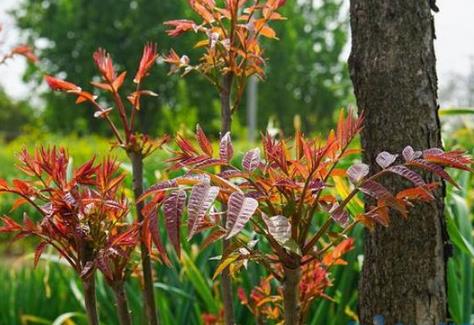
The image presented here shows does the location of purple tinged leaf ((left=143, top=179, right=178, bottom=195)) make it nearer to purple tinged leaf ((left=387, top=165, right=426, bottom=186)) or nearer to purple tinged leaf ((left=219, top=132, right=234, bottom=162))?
purple tinged leaf ((left=219, top=132, right=234, bottom=162))

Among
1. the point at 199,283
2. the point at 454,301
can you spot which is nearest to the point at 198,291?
the point at 199,283

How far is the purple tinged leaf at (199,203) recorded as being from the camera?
2.87 feet

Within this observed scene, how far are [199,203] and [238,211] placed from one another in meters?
0.05

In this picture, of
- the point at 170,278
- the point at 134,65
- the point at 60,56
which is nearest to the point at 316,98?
the point at 134,65

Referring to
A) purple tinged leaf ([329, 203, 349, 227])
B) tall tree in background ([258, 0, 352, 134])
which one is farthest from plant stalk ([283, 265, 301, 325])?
tall tree in background ([258, 0, 352, 134])

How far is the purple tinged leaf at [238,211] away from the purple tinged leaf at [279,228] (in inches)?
2.9

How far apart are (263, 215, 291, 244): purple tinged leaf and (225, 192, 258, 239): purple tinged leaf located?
0.07 m

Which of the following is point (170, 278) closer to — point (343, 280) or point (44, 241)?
point (343, 280)

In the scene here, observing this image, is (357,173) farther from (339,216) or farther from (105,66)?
(105,66)

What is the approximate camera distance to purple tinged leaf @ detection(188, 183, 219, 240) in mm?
874

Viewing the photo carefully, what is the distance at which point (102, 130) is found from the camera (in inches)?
1042

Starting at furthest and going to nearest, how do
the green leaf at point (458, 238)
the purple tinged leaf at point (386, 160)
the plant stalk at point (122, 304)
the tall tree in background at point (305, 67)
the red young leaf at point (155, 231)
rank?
the tall tree in background at point (305, 67) < the green leaf at point (458, 238) < the plant stalk at point (122, 304) < the purple tinged leaf at point (386, 160) < the red young leaf at point (155, 231)

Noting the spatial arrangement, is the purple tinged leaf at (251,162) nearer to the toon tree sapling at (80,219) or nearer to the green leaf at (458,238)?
the toon tree sapling at (80,219)

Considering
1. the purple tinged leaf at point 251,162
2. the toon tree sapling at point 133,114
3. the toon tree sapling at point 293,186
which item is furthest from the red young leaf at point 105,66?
the purple tinged leaf at point 251,162
